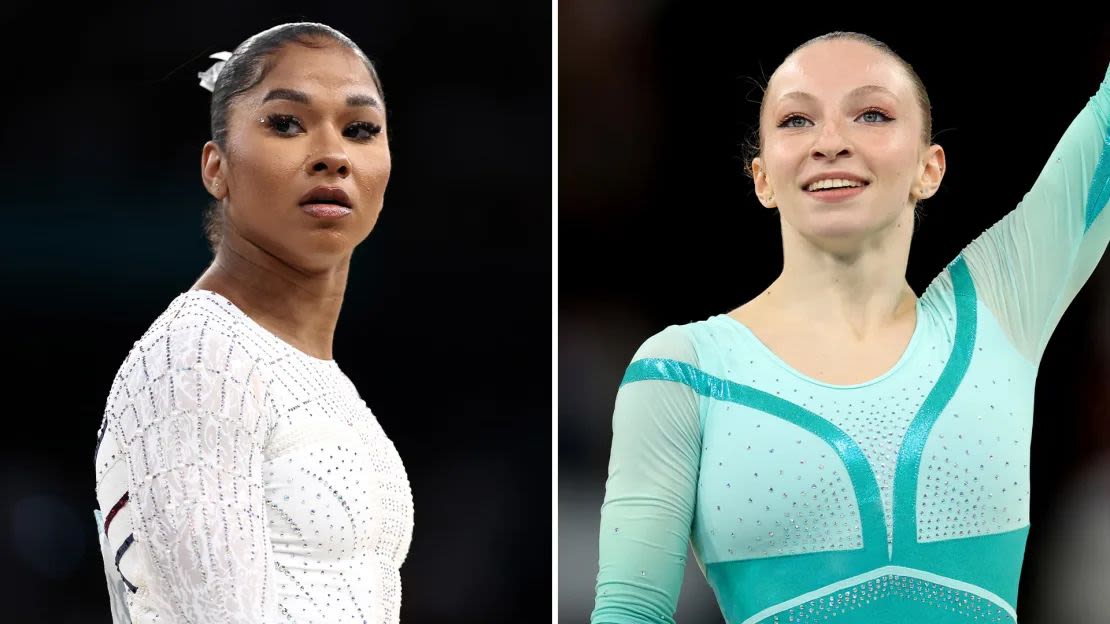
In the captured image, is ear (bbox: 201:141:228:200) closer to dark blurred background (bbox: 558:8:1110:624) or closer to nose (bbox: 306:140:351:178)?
nose (bbox: 306:140:351:178)

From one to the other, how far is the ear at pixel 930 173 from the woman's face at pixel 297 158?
40.3 inches

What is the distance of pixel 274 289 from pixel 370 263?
621 mm

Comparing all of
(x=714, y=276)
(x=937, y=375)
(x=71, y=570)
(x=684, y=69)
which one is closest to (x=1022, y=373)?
(x=937, y=375)

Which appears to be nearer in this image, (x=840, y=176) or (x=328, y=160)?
(x=328, y=160)

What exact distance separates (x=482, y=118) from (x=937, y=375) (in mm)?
1163

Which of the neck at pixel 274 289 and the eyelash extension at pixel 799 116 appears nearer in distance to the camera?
the neck at pixel 274 289

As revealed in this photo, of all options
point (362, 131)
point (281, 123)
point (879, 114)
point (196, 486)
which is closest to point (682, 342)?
point (879, 114)

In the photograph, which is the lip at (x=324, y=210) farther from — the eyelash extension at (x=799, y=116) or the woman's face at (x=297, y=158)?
the eyelash extension at (x=799, y=116)

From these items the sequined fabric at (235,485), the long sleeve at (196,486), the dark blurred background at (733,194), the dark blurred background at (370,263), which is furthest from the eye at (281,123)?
the dark blurred background at (733,194)

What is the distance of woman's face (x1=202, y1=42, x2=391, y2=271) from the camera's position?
2.76m

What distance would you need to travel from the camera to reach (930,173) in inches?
119

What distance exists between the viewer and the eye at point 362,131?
2.85 meters

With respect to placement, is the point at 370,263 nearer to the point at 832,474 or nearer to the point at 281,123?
the point at 281,123

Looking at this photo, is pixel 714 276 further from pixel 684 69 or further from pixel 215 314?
pixel 215 314
